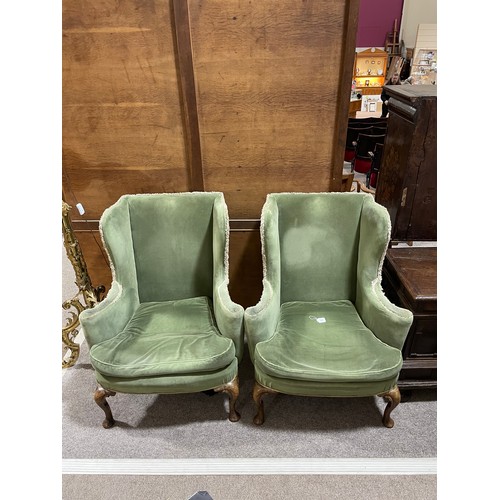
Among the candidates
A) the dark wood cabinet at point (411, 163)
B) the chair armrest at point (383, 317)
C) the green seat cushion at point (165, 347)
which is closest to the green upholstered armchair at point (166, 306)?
the green seat cushion at point (165, 347)

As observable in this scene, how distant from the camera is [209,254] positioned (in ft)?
6.33

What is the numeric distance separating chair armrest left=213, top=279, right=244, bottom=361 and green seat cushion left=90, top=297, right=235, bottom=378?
42mm

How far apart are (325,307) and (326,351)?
35 cm

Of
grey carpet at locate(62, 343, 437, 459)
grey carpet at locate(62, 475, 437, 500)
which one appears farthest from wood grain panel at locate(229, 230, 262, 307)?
grey carpet at locate(62, 475, 437, 500)

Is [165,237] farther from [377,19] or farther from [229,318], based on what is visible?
[377,19]

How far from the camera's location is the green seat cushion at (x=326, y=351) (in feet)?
4.89

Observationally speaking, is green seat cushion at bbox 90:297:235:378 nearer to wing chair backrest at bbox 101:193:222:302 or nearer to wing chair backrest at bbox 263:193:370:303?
wing chair backrest at bbox 101:193:222:302

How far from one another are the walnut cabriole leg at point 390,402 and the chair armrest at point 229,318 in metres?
0.70

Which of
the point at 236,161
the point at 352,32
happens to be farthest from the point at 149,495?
the point at 352,32

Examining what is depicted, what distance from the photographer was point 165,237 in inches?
74.6

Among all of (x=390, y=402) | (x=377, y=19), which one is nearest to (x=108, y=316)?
(x=390, y=402)

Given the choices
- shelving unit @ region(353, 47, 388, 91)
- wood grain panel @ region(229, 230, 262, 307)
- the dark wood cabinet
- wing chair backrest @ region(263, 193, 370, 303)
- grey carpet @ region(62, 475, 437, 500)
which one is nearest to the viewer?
grey carpet @ region(62, 475, 437, 500)

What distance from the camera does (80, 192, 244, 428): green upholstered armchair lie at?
1557mm

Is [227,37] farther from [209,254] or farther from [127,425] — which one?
[127,425]
